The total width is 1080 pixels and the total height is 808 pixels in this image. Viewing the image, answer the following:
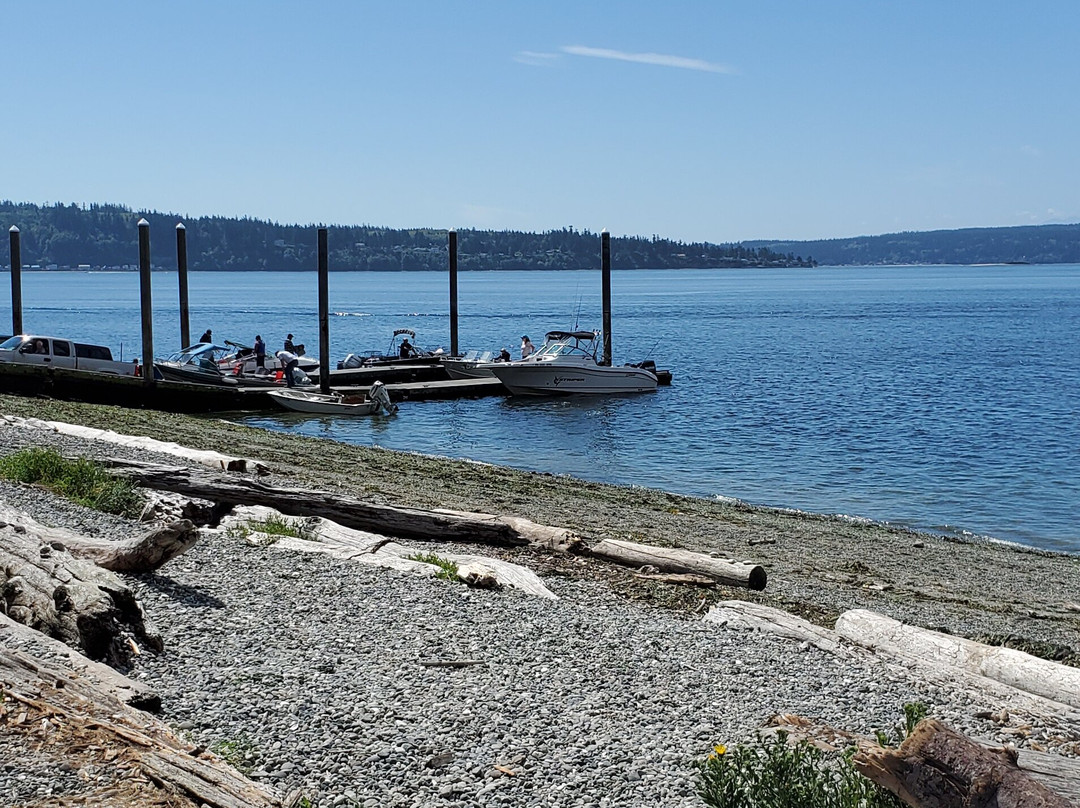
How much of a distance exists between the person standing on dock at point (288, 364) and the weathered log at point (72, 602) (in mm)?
26874

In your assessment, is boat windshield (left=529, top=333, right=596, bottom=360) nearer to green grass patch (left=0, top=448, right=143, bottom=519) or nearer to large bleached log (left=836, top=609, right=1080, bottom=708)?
green grass patch (left=0, top=448, right=143, bottom=519)

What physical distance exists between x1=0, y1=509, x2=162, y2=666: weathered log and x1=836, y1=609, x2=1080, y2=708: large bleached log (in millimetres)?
5159

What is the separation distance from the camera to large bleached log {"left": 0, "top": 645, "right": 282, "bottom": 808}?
Result: 4613 millimetres

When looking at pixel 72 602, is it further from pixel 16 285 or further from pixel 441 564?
pixel 16 285

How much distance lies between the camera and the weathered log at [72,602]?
20.8 ft

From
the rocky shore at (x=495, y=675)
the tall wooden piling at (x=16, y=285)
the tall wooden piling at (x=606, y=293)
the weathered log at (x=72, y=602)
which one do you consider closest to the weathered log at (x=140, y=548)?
the rocky shore at (x=495, y=675)

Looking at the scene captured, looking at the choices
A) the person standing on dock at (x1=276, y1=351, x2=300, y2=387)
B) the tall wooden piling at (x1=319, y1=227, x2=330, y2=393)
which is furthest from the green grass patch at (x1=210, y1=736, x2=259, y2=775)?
the person standing on dock at (x1=276, y1=351, x2=300, y2=387)

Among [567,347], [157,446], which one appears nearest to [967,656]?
[157,446]

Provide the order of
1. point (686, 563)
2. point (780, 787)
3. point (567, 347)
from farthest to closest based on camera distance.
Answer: point (567, 347) < point (686, 563) < point (780, 787)

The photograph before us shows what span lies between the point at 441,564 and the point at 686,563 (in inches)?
97.1

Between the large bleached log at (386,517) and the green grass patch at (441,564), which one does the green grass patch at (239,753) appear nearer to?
the green grass patch at (441,564)

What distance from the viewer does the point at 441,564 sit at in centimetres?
952

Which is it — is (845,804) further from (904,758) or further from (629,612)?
(629,612)

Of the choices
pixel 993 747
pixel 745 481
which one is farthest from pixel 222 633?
pixel 745 481
